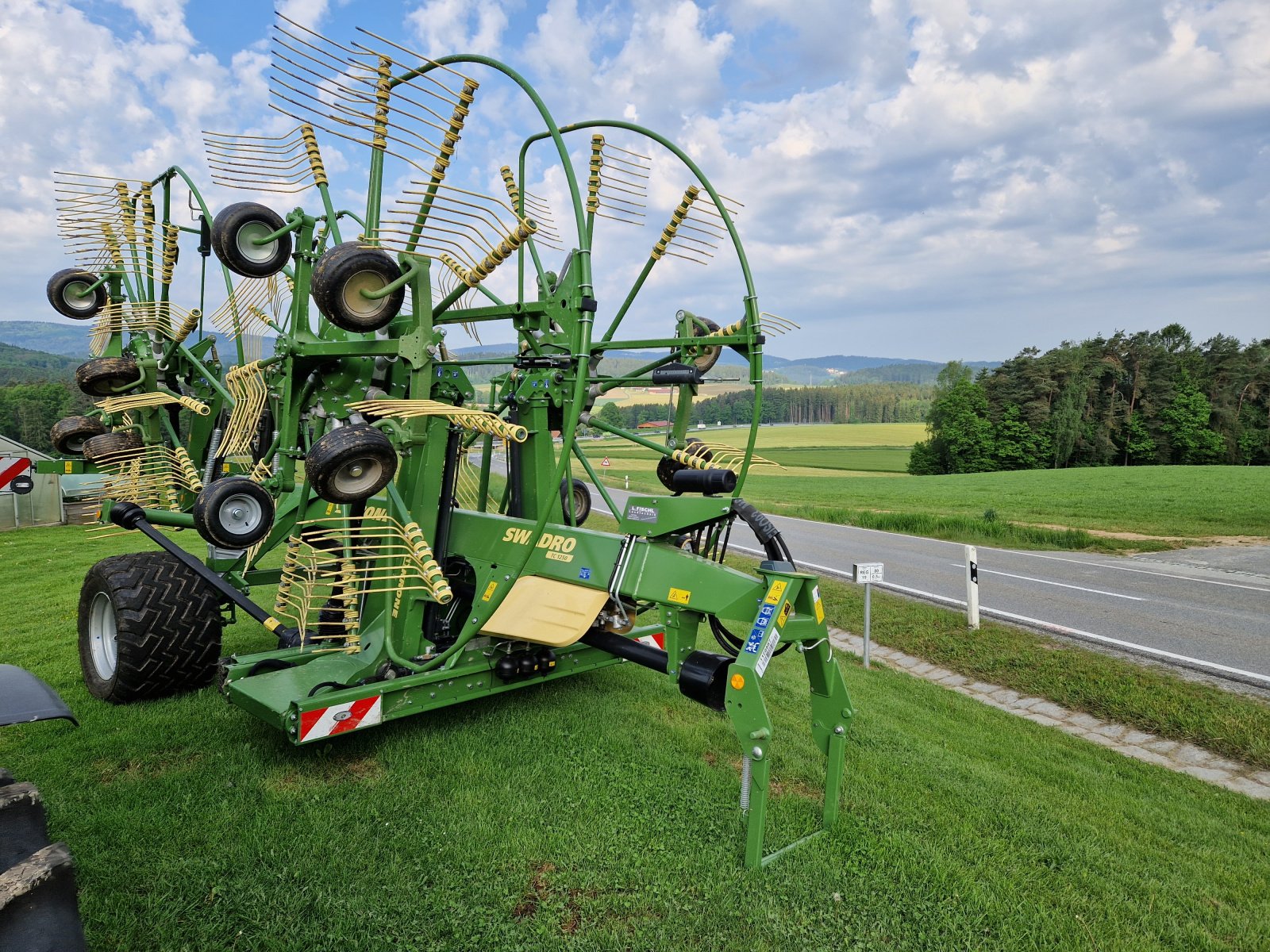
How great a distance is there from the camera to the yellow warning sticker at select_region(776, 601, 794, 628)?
149 inches

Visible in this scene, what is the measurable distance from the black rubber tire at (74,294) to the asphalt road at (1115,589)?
31.8 ft

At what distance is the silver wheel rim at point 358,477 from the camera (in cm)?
422

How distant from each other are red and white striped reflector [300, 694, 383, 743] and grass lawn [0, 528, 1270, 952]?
0.34 m

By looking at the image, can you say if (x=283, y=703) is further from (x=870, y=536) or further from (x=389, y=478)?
(x=870, y=536)

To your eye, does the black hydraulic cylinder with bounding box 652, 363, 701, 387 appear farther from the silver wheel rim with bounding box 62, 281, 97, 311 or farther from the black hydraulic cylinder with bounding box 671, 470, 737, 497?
the silver wheel rim with bounding box 62, 281, 97, 311

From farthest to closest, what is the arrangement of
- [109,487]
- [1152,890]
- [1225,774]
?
[109,487] < [1225,774] < [1152,890]

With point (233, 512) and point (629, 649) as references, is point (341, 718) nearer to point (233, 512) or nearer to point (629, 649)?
point (233, 512)

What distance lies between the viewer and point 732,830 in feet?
13.4

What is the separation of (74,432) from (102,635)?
2.79 metres

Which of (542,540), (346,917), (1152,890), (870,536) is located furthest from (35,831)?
(870,536)

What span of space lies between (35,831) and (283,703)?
102 inches

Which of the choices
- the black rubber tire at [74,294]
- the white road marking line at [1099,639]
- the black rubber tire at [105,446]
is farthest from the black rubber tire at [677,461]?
the black rubber tire at [74,294]

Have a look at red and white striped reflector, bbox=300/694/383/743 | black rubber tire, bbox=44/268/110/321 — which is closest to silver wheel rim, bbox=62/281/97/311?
black rubber tire, bbox=44/268/110/321

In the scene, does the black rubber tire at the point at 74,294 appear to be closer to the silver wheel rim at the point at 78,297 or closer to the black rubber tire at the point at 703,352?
the silver wheel rim at the point at 78,297
